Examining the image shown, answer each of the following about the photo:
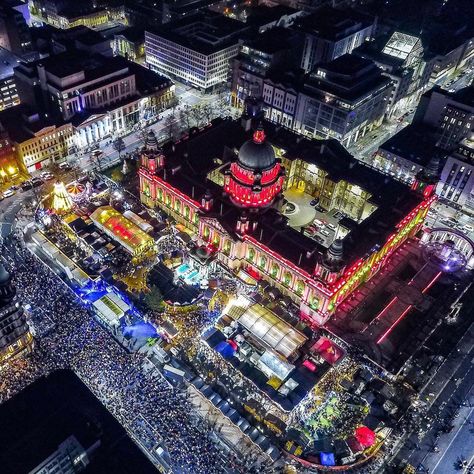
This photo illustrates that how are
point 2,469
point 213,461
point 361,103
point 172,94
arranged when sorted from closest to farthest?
point 2,469 < point 213,461 < point 361,103 < point 172,94

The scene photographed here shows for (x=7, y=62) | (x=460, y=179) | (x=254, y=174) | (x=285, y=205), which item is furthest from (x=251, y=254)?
(x=7, y=62)

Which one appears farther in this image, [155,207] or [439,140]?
[439,140]

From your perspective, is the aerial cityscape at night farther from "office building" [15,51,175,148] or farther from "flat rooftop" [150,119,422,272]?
"office building" [15,51,175,148]

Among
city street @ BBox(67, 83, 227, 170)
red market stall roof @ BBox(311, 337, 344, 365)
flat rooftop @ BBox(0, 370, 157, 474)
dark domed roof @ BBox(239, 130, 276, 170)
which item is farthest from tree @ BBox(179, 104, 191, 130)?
flat rooftop @ BBox(0, 370, 157, 474)

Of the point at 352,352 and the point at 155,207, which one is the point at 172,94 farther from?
the point at 352,352

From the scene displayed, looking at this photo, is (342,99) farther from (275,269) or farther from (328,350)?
(328,350)

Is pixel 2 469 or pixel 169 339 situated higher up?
pixel 2 469

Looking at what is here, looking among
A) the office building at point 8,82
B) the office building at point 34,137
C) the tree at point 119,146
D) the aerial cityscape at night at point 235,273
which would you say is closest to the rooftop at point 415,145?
the aerial cityscape at night at point 235,273

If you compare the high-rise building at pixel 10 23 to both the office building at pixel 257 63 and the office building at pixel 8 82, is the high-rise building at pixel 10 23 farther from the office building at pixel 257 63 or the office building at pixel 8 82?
the office building at pixel 257 63

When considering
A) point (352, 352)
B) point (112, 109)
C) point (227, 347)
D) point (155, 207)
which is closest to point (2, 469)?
point (227, 347)
